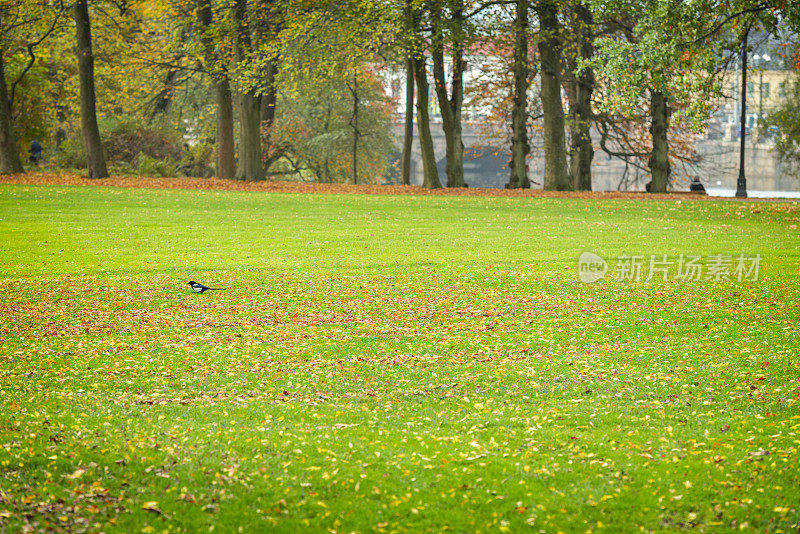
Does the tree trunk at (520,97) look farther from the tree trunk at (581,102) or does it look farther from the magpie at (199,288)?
the magpie at (199,288)

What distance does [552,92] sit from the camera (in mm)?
33594

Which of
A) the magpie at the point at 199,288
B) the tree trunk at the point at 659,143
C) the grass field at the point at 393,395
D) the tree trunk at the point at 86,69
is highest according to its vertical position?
the tree trunk at the point at 86,69

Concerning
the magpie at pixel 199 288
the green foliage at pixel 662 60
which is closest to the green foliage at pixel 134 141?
the green foliage at pixel 662 60

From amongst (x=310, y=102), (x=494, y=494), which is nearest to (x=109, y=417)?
(x=494, y=494)

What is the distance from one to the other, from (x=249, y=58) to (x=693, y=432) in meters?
31.3

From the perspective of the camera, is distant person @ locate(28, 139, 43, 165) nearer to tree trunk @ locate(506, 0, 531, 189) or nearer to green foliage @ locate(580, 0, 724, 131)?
tree trunk @ locate(506, 0, 531, 189)

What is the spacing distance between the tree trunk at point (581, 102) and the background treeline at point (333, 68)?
0.43 feet

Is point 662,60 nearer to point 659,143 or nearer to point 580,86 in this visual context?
point 659,143

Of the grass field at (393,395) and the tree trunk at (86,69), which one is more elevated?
the tree trunk at (86,69)

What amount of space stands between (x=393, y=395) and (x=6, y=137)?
1272 inches

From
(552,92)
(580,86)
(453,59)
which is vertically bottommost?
(552,92)

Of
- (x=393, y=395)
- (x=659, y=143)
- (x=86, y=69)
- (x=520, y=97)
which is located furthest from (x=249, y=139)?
(x=393, y=395)

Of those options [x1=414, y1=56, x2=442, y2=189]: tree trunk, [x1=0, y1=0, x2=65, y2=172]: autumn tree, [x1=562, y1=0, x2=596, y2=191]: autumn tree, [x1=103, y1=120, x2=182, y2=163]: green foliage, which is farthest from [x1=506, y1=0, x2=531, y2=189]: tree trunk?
[x1=0, y1=0, x2=65, y2=172]: autumn tree

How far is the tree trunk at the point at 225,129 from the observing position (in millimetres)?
36594
